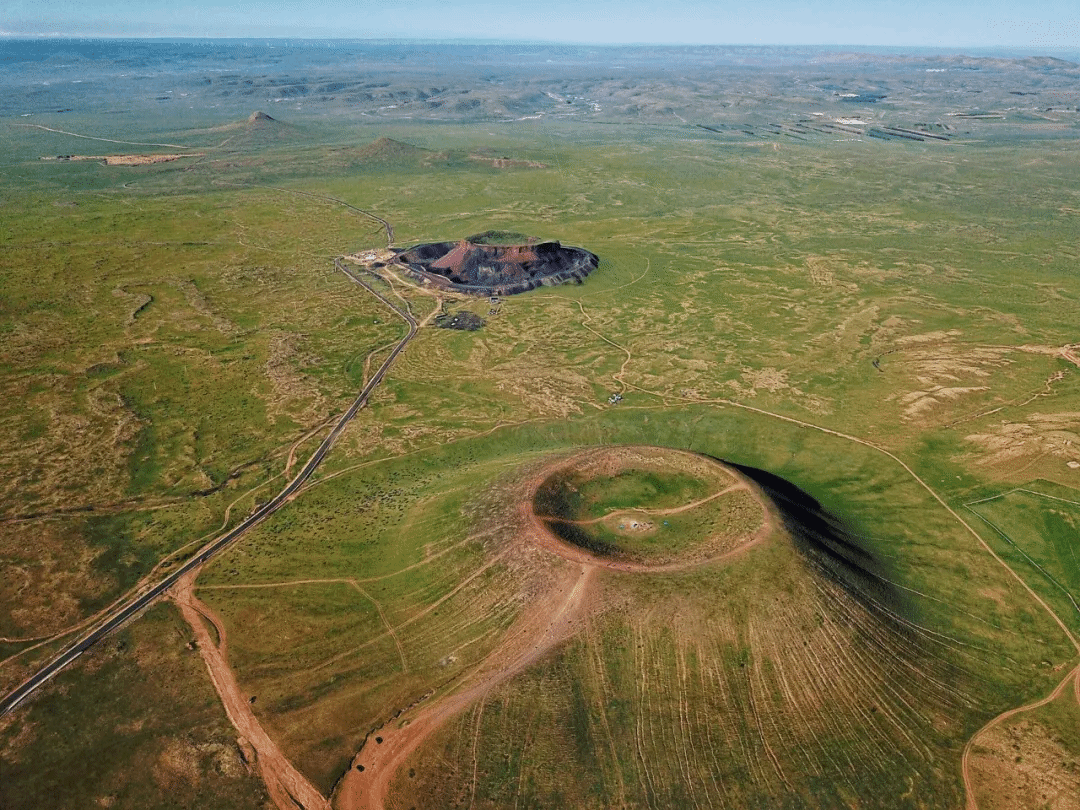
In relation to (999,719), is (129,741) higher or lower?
higher

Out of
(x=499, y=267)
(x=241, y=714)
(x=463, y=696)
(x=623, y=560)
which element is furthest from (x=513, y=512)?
(x=499, y=267)

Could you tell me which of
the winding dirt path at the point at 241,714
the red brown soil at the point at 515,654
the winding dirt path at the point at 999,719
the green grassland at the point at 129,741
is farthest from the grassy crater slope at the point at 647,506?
the green grassland at the point at 129,741

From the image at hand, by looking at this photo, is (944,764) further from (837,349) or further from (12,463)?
(12,463)

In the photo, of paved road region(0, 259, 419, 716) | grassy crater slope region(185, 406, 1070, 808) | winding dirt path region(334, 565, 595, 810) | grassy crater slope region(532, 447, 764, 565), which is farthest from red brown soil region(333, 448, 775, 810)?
paved road region(0, 259, 419, 716)

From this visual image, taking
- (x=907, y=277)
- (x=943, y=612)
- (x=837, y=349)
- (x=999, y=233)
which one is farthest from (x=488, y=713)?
(x=999, y=233)

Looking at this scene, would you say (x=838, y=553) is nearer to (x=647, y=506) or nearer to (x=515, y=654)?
(x=647, y=506)

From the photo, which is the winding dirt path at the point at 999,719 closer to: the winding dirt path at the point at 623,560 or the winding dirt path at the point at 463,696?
the winding dirt path at the point at 623,560
